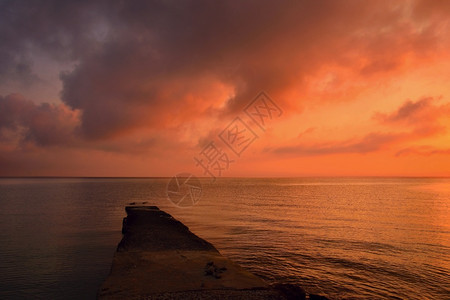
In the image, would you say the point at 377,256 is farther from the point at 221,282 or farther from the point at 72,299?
the point at 72,299

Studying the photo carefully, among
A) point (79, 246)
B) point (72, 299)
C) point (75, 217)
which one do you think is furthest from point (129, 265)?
point (75, 217)

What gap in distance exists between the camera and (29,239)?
88.1ft

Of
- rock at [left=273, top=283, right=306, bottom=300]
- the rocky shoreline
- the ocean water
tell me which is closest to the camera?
rock at [left=273, top=283, right=306, bottom=300]

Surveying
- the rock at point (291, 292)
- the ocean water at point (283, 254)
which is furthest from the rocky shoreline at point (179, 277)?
the ocean water at point (283, 254)

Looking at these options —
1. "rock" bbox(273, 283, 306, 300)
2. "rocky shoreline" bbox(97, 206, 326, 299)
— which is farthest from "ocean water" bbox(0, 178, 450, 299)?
"rock" bbox(273, 283, 306, 300)

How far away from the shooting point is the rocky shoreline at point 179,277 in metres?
11.4

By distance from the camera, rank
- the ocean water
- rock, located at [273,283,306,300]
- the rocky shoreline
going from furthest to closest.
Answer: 1. the ocean water
2. the rocky shoreline
3. rock, located at [273,283,306,300]

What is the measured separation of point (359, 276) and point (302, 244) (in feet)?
27.8

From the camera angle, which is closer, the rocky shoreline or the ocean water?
the rocky shoreline

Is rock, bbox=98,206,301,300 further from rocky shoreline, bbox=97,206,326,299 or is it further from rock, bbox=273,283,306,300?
rock, bbox=273,283,306,300

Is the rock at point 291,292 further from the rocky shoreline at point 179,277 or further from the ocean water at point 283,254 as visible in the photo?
the ocean water at point 283,254

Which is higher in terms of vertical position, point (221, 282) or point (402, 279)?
point (221, 282)

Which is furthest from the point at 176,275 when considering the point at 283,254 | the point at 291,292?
the point at 283,254

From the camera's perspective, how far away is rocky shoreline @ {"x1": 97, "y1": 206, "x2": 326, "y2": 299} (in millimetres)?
11408
